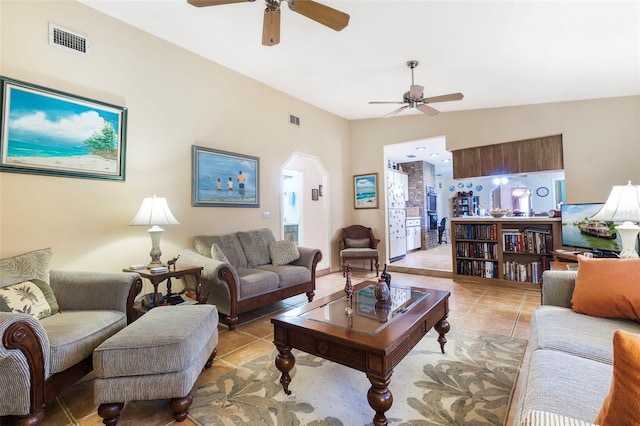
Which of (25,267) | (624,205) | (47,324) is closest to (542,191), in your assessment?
(624,205)

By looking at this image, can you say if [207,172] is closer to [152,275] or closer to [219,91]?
[219,91]

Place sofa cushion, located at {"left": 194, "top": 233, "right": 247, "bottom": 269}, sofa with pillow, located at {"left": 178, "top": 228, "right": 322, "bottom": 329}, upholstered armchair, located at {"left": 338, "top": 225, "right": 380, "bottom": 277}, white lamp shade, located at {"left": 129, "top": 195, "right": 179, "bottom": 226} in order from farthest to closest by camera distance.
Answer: upholstered armchair, located at {"left": 338, "top": 225, "right": 380, "bottom": 277} → sofa cushion, located at {"left": 194, "top": 233, "right": 247, "bottom": 269} → sofa with pillow, located at {"left": 178, "top": 228, "right": 322, "bottom": 329} → white lamp shade, located at {"left": 129, "top": 195, "right": 179, "bottom": 226}

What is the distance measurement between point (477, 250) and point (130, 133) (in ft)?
16.4

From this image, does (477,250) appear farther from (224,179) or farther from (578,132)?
(224,179)

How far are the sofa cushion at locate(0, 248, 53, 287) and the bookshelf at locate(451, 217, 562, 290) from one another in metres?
5.07

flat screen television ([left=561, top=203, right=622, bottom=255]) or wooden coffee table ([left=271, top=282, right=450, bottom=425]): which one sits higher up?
flat screen television ([left=561, top=203, right=622, bottom=255])

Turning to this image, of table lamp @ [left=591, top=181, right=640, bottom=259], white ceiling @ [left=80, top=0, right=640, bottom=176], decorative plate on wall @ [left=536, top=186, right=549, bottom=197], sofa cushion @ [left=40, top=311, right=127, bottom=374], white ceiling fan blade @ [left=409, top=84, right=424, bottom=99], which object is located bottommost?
sofa cushion @ [left=40, top=311, right=127, bottom=374]

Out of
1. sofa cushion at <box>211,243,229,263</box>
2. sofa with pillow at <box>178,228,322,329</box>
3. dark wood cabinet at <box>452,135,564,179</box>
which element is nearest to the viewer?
sofa with pillow at <box>178,228,322,329</box>

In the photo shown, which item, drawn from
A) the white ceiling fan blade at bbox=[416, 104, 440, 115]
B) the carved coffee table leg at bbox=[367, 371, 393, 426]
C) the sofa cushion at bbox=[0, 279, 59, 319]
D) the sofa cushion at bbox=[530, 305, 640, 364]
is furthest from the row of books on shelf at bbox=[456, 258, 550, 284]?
the sofa cushion at bbox=[0, 279, 59, 319]

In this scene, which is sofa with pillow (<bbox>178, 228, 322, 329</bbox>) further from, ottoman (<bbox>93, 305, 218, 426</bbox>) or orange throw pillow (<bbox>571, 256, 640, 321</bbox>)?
orange throw pillow (<bbox>571, 256, 640, 321</bbox>)

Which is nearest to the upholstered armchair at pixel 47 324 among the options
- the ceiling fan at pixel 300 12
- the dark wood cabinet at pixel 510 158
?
the ceiling fan at pixel 300 12

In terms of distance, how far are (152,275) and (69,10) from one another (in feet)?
8.05

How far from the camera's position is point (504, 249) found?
175 inches

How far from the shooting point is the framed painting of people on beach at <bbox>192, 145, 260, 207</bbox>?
3534 millimetres
